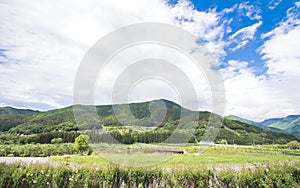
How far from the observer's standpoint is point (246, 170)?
6.58 metres

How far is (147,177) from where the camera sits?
6.44m

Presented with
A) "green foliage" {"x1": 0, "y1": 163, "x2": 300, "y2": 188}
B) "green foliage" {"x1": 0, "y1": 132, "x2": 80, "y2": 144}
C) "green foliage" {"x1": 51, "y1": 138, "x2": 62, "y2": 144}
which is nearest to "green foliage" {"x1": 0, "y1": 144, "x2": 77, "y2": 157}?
"green foliage" {"x1": 51, "y1": 138, "x2": 62, "y2": 144}

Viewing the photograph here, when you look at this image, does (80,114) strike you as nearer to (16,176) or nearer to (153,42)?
(16,176)

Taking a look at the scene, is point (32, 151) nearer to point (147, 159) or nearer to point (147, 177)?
point (147, 159)

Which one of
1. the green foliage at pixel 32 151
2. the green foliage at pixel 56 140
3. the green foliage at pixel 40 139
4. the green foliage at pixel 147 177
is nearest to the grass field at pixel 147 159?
the green foliage at pixel 147 177

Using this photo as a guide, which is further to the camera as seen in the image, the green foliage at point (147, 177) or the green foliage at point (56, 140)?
the green foliage at point (56, 140)

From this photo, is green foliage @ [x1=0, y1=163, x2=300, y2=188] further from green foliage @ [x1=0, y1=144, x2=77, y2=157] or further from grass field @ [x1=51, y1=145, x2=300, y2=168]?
green foliage @ [x1=0, y1=144, x2=77, y2=157]

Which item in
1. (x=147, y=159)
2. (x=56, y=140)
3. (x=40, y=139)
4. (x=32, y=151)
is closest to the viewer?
(x=147, y=159)

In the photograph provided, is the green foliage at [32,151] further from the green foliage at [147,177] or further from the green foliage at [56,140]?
the green foliage at [147,177]

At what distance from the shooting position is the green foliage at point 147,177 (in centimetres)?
602

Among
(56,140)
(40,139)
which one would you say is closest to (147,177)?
(56,140)

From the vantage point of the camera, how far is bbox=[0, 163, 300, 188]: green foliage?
602 cm

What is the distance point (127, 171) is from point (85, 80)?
2991 millimetres

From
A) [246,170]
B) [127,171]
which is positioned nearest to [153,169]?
[127,171]
